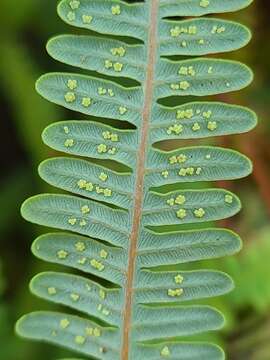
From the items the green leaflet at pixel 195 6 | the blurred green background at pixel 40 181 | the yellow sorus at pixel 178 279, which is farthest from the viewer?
the blurred green background at pixel 40 181

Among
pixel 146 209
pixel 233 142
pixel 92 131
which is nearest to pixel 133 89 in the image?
pixel 92 131

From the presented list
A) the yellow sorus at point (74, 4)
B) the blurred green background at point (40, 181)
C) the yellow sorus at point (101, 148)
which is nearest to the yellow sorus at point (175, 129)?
the yellow sorus at point (101, 148)

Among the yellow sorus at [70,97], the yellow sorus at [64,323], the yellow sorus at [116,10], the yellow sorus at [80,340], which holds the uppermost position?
the yellow sorus at [116,10]

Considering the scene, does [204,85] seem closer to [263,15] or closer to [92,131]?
[92,131]

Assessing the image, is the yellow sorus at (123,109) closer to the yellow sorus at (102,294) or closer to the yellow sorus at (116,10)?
the yellow sorus at (116,10)

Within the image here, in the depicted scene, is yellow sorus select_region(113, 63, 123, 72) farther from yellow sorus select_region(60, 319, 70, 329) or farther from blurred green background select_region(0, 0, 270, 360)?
blurred green background select_region(0, 0, 270, 360)

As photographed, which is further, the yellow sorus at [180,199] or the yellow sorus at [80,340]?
the yellow sorus at [80,340]

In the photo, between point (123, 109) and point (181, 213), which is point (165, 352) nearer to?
point (181, 213)
